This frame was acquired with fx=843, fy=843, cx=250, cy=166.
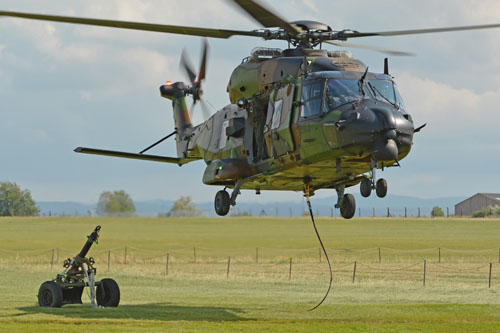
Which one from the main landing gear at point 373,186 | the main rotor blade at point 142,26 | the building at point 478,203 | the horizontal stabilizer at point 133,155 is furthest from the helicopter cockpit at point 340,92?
the building at point 478,203

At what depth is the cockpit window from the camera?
21344 millimetres

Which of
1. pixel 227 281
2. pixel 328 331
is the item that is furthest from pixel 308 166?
pixel 227 281

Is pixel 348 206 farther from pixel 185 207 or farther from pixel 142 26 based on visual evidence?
pixel 185 207

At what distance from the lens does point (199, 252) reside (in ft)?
241

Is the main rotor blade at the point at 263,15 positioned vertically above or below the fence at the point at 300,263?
above

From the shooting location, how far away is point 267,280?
164 ft

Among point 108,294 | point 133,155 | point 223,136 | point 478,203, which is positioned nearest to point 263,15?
point 223,136

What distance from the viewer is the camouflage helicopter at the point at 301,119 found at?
2059 centimetres

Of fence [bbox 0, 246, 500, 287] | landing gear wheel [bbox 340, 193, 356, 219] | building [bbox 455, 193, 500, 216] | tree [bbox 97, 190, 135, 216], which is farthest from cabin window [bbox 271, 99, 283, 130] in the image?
building [bbox 455, 193, 500, 216]

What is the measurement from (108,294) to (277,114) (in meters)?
13.8

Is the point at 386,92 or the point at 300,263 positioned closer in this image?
the point at 386,92

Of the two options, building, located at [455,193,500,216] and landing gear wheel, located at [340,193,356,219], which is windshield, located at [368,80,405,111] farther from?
building, located at [455,193,500,216]

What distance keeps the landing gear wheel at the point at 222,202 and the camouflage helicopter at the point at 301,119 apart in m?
0.03

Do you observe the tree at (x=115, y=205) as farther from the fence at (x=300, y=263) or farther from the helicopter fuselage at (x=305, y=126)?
the helicopter fuselage at (x=305, y=126)
